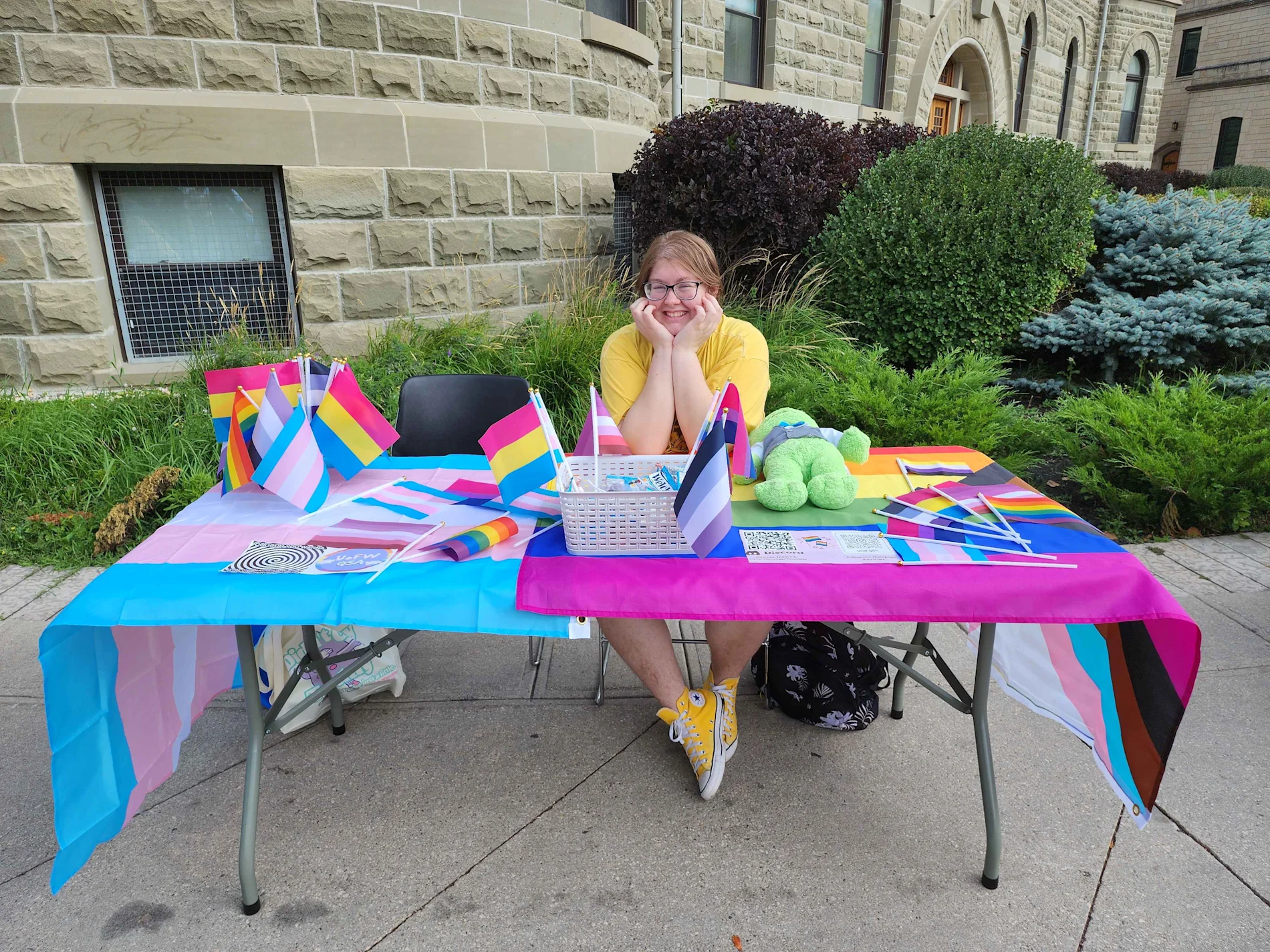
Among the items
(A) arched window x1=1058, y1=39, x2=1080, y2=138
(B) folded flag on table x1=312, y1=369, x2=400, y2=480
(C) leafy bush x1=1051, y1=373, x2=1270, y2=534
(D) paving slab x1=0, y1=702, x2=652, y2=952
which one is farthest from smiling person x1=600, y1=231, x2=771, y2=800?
(A) arched window x1=1058, y1=39, x2=1080, y2=138

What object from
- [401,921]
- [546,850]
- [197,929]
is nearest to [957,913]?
[546,850]

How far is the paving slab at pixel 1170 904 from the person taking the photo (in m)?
1.79

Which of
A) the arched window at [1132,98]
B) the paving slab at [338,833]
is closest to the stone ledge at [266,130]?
the paving slab at [338,833]

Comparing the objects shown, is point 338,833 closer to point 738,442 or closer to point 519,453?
point 519,453

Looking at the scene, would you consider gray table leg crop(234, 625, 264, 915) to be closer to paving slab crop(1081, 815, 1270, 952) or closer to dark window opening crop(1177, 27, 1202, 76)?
paving slab crop(1081, 815, 1270, 952)

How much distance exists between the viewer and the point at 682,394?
2707mm

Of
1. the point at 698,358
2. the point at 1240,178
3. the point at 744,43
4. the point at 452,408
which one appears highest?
the point at 744,43

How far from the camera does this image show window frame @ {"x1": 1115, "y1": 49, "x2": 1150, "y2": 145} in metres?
22.4

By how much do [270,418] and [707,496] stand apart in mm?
1258

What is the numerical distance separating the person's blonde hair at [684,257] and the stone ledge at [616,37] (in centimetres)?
461

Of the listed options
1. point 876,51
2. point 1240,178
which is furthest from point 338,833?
point 1240,178

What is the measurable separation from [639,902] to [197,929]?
1.06m

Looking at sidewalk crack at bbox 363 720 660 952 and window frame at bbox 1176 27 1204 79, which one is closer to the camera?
sidewalk crack at bbox 363 720 660 952

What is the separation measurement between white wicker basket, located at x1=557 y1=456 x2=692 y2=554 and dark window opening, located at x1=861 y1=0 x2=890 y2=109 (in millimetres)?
13259
